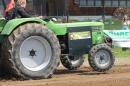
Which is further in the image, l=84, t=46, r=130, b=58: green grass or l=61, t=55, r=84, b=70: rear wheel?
l=84, t=46, r=130, b=58: green grass

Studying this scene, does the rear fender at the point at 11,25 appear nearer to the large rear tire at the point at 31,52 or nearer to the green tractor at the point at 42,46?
the green tractor at the point at 42,46

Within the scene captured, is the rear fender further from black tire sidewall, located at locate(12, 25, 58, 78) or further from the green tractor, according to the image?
black tire sidewall, located at locate(12, 25, 58, 78)

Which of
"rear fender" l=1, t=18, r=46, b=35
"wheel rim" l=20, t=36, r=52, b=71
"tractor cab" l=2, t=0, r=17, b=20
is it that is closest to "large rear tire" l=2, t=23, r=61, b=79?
"wheel rim" l=20, t=36, r=52, b=71

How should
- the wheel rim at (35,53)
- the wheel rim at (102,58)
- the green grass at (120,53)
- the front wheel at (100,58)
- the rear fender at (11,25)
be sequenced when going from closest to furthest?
the rear fender at (11,25), the wheel rim at (35,53), the front wheel at (100,58), the wheel rim at (102,58), the green grass at (120,53)

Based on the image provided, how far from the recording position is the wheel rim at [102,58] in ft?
36.4

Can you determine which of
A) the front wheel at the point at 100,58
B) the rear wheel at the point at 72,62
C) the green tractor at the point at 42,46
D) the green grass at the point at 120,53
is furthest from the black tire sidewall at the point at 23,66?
the green grass at the point at 120,53

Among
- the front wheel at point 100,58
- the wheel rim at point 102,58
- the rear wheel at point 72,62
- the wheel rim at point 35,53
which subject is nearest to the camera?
the wheel rim at point 35,53

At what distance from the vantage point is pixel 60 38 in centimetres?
1084

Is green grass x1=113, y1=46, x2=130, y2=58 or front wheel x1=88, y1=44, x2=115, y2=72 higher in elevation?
front wheel x1=88, y1=44, x2=115, y2=72

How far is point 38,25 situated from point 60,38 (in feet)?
4.12

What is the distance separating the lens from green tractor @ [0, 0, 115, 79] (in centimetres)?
940

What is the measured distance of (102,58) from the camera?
11180mm

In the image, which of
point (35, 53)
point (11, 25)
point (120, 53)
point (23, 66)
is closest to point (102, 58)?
point (35, 53)

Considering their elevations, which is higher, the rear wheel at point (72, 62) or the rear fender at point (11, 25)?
the rear fender at point (11, 25)
